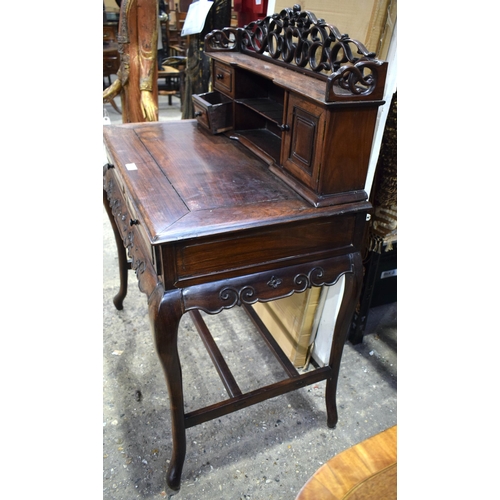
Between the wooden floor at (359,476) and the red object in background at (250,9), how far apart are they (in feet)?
6.95

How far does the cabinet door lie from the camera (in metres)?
0.97

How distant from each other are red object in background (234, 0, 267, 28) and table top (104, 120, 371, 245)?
1156 mm

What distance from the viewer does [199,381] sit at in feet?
5.42

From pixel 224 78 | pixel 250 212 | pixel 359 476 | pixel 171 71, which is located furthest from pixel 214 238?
pixel 171 71

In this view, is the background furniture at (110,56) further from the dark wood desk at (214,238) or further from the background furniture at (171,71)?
the dark wood desk at (214,238)

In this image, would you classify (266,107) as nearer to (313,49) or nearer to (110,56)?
(313,49)

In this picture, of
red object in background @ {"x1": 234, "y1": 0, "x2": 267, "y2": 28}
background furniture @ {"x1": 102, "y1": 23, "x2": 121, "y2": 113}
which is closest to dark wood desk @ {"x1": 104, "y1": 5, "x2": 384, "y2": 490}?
red object in background @ {"x1": 234, "y1": 0, "x2": 267, "y2": 28}

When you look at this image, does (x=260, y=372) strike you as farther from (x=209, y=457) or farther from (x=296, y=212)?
(x=296, y=212)

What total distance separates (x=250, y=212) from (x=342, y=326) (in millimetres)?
560

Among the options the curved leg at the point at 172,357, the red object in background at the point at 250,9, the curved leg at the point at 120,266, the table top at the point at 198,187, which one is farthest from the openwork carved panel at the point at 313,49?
the curved leg at the point at 120,266

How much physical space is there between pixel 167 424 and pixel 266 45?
134cm

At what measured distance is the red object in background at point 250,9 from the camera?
7.06 feet

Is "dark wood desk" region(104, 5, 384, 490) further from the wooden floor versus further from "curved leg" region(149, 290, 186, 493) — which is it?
the wooden floor

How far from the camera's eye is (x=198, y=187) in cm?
106
